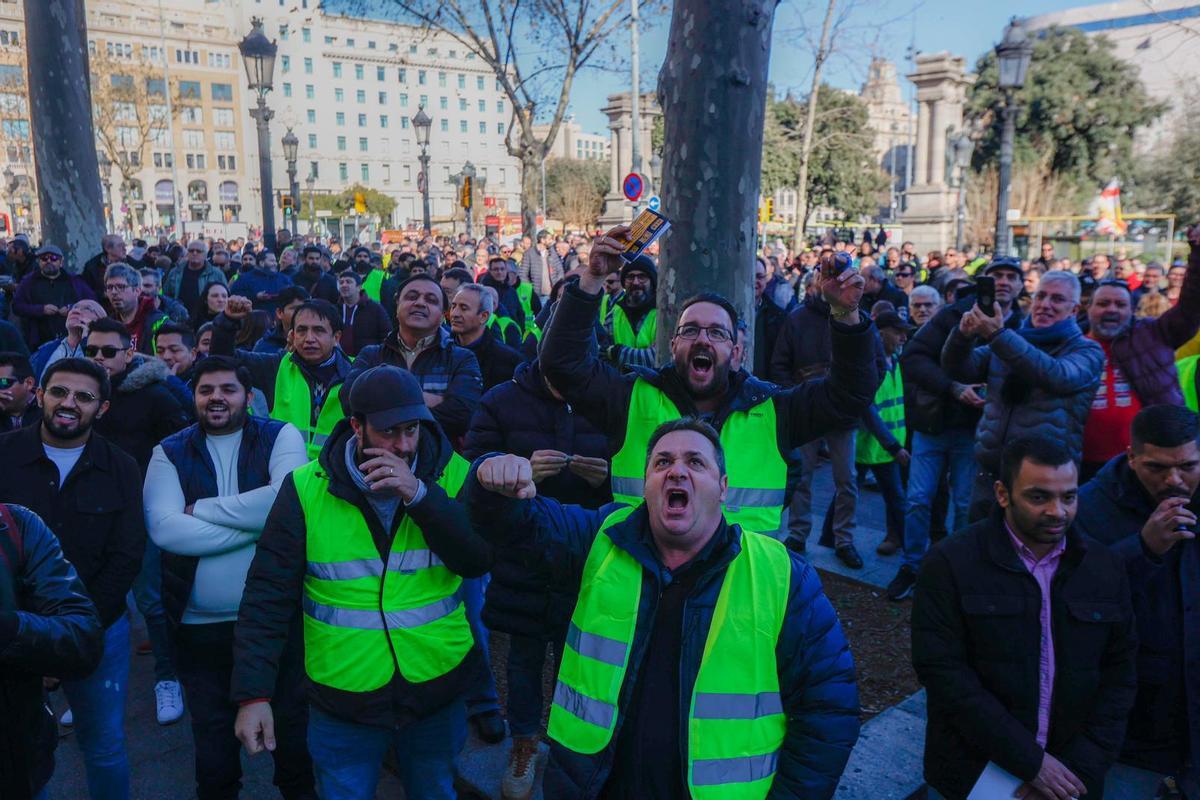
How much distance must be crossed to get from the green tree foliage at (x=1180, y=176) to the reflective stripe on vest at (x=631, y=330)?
28.4m

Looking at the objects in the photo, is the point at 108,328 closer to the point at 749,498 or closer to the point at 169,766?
the point at 169,766

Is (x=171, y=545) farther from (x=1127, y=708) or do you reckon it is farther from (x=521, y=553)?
(x=1127, y=708)

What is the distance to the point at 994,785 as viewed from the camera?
9.19ft

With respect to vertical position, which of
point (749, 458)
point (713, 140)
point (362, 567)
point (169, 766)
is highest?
point (713, 140)

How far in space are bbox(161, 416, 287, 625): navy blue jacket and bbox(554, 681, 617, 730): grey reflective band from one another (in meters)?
1.84

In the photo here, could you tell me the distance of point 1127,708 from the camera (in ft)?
9.30

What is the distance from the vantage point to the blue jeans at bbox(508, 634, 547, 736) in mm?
3941

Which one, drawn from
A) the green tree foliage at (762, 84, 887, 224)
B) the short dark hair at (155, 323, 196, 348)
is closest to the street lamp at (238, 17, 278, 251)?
the short dark hair at (155, 323, 196, 348)

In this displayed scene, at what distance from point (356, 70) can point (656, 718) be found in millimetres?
105878

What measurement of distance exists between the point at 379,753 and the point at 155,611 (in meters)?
2.44

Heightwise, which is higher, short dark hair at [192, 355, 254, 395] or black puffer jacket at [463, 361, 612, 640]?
short dark hair at [192, 355, 254, 395]

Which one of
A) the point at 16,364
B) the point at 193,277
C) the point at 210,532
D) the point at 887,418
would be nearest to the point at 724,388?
the point at 210,532

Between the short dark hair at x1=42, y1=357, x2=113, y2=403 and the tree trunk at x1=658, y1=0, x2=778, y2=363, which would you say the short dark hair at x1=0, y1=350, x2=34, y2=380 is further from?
the tree trunk at x1=658, y1=0, x2=778, y2=363

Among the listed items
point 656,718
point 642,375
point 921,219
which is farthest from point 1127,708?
point 921,219
